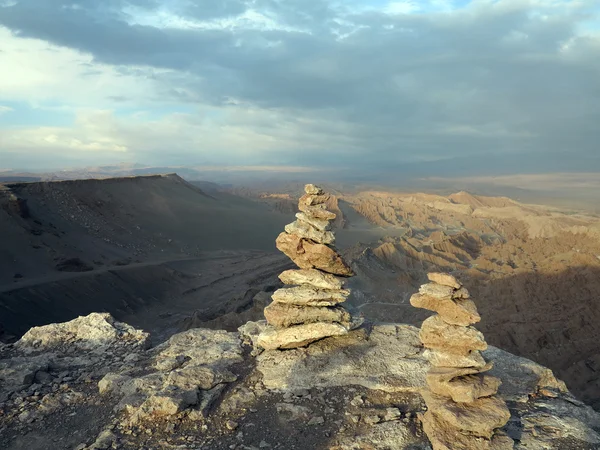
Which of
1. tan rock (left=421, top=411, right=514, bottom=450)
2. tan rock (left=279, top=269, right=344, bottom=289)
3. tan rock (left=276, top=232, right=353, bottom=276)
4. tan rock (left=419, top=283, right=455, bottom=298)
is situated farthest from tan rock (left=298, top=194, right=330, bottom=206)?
tan rock (left=421, top=411, right=514, bottom=450)

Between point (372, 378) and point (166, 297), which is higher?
point (372, 378)

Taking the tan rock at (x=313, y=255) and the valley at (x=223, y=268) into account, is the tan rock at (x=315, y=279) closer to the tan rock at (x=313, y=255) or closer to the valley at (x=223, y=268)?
the tan rock at (x=313, y=255)

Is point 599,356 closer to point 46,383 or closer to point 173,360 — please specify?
point 173,360

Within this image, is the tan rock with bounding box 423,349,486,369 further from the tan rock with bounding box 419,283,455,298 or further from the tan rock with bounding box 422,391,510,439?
the tan rock with bounding box 419,283,455,298

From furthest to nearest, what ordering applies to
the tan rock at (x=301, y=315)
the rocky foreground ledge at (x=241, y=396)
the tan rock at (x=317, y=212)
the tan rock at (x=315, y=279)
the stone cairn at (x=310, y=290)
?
the tan rock at (x=317, y=212) < the tan rock at (x=315, y=279) < the tan rock at (x=301, y=315) < the stone cairn at (x=310, y=290) < the rocky foreground ledge at (x=241, y=396)

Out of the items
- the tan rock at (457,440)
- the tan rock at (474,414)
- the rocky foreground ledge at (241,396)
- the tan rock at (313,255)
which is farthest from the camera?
the tan rock at (313,255)

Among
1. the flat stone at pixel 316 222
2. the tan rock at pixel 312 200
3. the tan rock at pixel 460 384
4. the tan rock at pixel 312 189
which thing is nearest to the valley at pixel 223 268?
the tan rock at pixel 460 384

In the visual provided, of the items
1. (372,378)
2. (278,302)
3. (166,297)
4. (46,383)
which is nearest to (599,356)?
(372,378)
